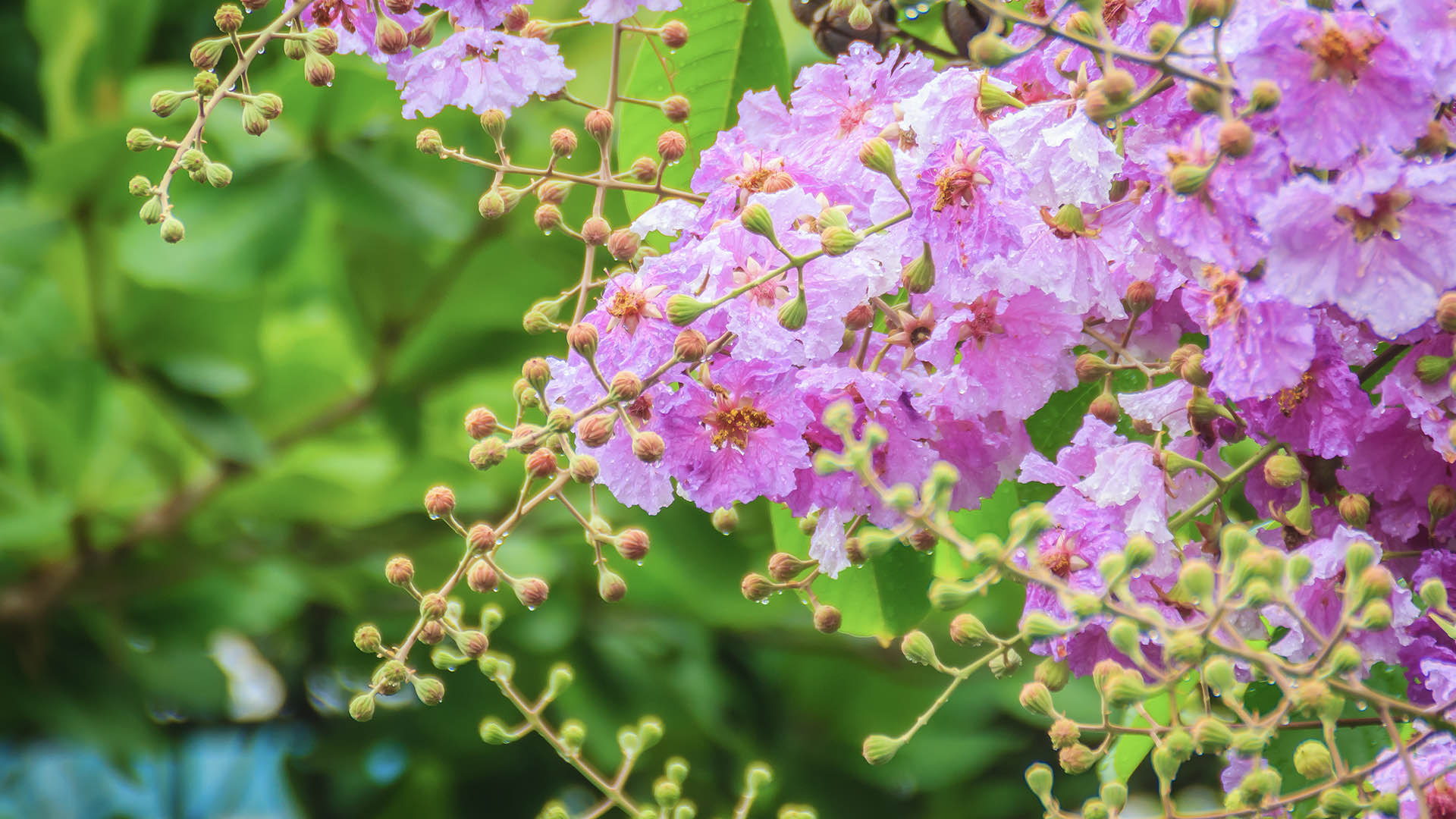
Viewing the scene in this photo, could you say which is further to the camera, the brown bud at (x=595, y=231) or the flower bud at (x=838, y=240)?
the brown bud at (x=595, y=231)

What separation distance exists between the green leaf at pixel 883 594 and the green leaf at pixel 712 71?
0.24m

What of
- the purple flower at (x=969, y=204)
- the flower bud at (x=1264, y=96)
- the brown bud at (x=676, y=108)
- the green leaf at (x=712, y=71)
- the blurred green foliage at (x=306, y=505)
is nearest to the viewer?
the flower bud at (x=1264, y=96)

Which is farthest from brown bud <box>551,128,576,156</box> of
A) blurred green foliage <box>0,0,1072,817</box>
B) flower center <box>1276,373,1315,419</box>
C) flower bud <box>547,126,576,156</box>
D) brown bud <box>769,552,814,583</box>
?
blurred green foliage <box>0,0,1072,817</box>

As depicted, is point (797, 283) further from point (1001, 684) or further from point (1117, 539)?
point (1001, 684)

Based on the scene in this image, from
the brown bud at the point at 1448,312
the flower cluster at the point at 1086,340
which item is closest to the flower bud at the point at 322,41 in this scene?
the flower cluster at the point at 1086,340

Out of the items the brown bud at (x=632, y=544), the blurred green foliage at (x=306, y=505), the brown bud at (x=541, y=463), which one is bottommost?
the blurred green foliage at (x=306, y=505)

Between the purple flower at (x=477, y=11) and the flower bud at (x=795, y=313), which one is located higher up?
the purple flower at (x=477, y=11)

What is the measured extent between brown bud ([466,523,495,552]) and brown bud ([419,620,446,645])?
3 cm

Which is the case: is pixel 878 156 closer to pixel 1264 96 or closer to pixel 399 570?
pixel 1264 96

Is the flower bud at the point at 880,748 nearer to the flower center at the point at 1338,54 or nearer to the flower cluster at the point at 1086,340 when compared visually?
the flower cluster at the point at 1086,340

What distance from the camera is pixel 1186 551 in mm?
528

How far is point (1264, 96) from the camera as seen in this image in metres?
0.39

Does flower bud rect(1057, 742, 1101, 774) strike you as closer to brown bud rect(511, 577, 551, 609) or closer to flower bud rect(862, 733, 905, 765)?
flower bud rect(862, 733, 905, 765)

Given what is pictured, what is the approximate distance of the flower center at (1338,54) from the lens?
0.41 metres
